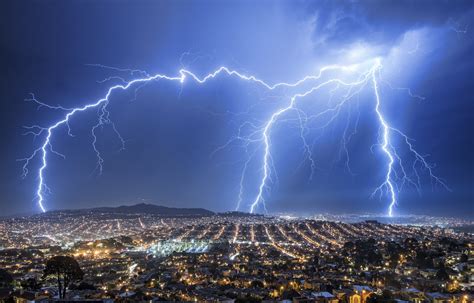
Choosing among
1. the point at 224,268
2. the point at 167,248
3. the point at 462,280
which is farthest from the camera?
the point at 167,248

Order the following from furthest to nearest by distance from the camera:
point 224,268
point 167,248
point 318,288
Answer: point 167,248 → point 224,268 → point 318,288

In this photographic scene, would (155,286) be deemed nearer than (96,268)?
Yes

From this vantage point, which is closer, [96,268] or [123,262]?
[96,268]

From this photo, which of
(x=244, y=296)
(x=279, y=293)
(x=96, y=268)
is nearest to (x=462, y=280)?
(x=279, y=293)

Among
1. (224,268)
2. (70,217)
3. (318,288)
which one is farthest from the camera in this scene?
(70,217)

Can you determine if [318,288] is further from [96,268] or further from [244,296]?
[96,268]

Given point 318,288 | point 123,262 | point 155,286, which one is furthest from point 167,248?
point 318,288

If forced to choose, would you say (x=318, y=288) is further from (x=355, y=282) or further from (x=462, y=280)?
(x=462, y=280)

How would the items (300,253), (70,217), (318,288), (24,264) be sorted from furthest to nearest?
1. (70,217)
2. (300,253)
3. (24,264)
4. (318,288)
